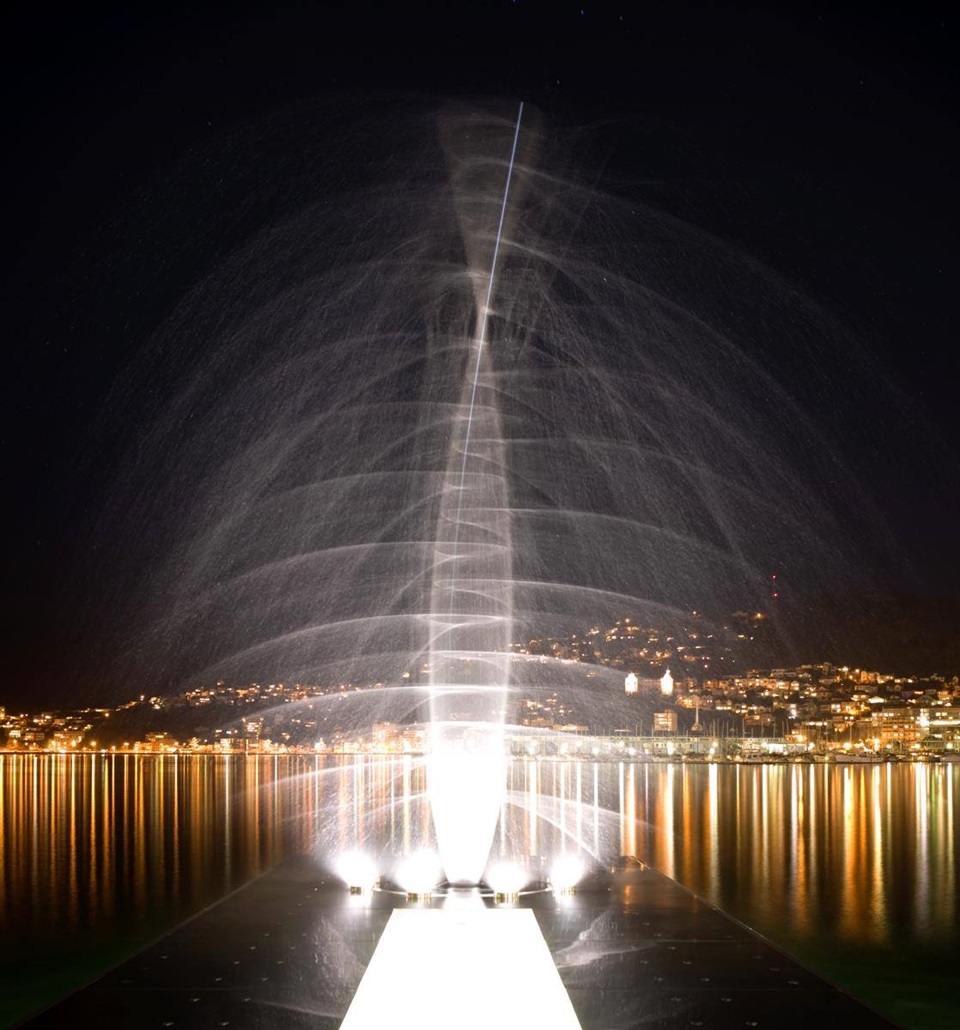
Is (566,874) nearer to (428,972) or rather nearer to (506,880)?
(506,880)

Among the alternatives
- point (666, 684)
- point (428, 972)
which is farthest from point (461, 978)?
point (666, 684)

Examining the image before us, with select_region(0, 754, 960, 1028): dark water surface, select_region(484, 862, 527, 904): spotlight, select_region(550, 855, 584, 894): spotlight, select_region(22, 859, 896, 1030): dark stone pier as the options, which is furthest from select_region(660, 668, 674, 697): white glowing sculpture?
select_region(22, 859, 896, 1030): dark stone pier

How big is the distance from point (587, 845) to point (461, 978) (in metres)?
15.6

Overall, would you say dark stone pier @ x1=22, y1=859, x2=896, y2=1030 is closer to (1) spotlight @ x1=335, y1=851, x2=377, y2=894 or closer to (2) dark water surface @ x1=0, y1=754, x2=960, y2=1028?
(1) spotlight @ x1=335, y1=851, x2=377, y2=894

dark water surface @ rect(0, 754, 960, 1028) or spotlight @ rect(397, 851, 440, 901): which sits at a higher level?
spotlight @ rect(397, 851, 440, 901)

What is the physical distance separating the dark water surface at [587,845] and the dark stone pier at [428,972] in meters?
1.28

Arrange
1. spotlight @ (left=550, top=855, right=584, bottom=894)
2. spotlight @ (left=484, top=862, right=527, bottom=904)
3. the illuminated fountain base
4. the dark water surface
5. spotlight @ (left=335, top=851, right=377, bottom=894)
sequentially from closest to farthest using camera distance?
the illuminated fountain base
the dark water surface
spotlight @ (left=484, top=862, right=527, bottom=904)
spotlight @ (left=550, top=855, right=584, bottom=894)
spotlight @ (left=335, top=851, right=377, bottom=894)

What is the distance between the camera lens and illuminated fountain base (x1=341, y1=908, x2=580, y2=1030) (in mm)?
9727

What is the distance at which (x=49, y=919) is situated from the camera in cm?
1792

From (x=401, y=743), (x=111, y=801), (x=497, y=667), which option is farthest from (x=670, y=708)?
(x=497, y=667)

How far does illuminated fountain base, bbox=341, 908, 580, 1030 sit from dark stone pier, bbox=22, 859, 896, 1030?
15 centimetres

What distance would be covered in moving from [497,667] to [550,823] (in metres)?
4.38

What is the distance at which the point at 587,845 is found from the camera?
26.2m

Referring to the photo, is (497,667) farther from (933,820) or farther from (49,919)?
(49,919)
